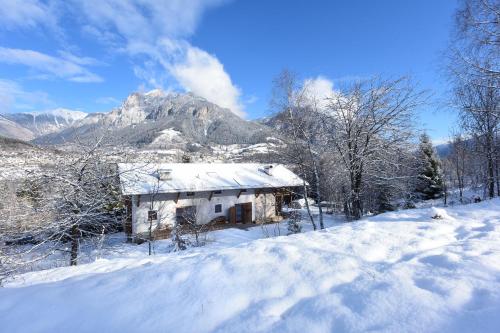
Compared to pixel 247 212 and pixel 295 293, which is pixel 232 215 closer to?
pixel 247 212

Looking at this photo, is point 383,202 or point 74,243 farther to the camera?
point 383,202

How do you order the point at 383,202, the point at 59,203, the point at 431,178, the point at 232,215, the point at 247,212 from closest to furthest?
the point at 59,203
the point at 232,215
the point at 247,212
the point at 383,202
the point at 431,178

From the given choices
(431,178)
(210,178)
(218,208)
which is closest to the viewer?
(218,208)

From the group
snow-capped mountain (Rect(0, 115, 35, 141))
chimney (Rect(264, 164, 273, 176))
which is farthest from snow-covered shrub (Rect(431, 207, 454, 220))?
chimney (Rect(264, 164, 273, 176))

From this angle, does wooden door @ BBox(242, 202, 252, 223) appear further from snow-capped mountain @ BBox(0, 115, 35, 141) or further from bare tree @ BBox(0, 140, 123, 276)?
snow-capped mountain @ BBox(0, 115, 35, 141)

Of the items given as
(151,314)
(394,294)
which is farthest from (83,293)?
(394,294)

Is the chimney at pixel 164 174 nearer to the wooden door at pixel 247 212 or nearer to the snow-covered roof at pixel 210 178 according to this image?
the snow-covered roof at pixel 210 178

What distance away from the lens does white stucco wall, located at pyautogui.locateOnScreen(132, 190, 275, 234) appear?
18.8 m

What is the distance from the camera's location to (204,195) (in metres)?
21.3

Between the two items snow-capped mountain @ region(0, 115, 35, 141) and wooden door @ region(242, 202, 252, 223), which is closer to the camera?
snow-capped mountain @ region(0, 115, 35, 141)

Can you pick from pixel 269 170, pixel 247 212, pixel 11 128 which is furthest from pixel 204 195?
pixel 11 128

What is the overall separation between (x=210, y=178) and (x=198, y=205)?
8.09 ft

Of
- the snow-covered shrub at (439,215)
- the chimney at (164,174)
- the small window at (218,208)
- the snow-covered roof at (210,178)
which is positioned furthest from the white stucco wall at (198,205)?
the snow-covered shrub at (439,215)

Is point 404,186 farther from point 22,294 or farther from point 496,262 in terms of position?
point 22,294
